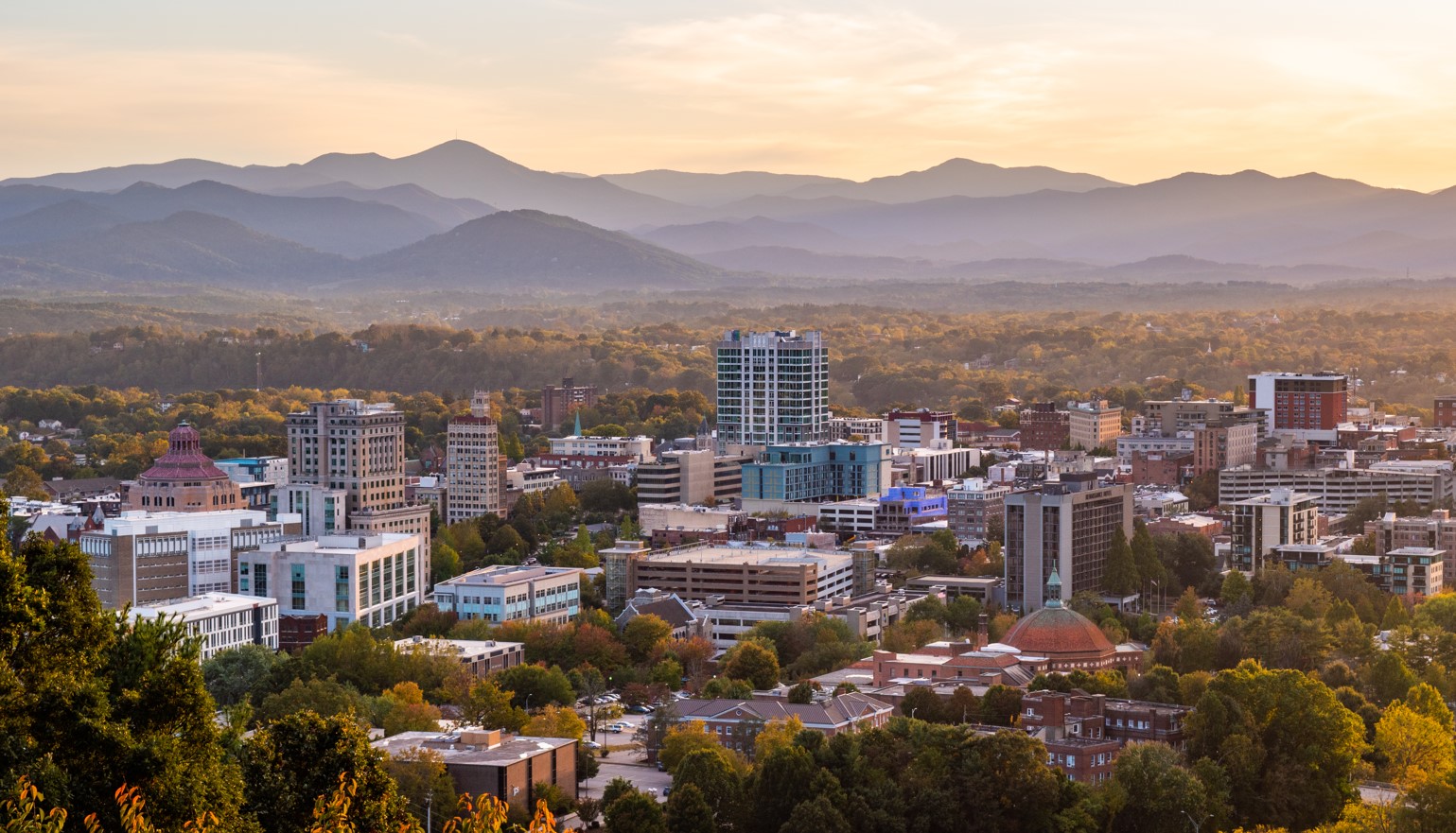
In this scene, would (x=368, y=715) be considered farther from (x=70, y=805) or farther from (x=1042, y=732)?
(x=70, y=805)

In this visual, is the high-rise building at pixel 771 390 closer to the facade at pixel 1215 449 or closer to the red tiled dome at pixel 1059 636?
the facade at pixel 1215 449

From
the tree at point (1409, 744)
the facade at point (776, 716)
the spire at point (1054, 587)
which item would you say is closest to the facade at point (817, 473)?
the spire at point (1054, 587)

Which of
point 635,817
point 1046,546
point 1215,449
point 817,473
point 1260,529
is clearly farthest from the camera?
point 1215,449

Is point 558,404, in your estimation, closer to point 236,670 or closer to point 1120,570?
point 1120,570

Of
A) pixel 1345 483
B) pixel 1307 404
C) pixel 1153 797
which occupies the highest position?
pixel 1307 404

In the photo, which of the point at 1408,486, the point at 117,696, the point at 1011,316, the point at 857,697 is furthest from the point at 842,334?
the point at 117,696

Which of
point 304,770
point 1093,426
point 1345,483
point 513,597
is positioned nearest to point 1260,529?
point 1345,483

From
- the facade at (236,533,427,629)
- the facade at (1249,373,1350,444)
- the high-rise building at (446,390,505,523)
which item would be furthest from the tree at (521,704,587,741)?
the facade at (1249,373,1350,444)
